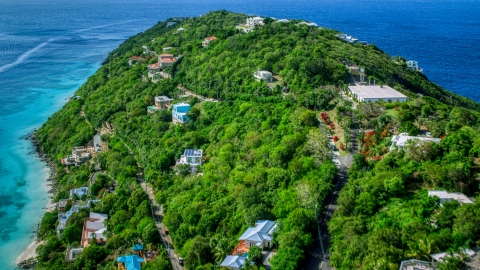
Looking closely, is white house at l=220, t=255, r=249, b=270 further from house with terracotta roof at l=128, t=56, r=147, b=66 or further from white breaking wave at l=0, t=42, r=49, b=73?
white breaking wave at l=0, t=42, r=49, b=73

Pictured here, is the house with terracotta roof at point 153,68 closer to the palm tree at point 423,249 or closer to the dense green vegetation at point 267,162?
the dense green vegetation at point 267,162

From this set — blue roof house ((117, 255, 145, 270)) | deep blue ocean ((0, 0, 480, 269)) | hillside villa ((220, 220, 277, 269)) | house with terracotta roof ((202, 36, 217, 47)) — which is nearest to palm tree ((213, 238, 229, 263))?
hillside villa ((220, 220, 277, 269))

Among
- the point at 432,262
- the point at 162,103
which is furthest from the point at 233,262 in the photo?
the point at 162,103

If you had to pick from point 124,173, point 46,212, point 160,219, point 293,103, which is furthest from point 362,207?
point 46,212

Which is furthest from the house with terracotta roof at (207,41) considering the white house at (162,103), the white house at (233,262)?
the white house at (233,262)

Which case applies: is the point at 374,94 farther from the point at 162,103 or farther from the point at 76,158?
the point at 76,158

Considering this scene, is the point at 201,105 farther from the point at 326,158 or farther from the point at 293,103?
the point at 326,158
